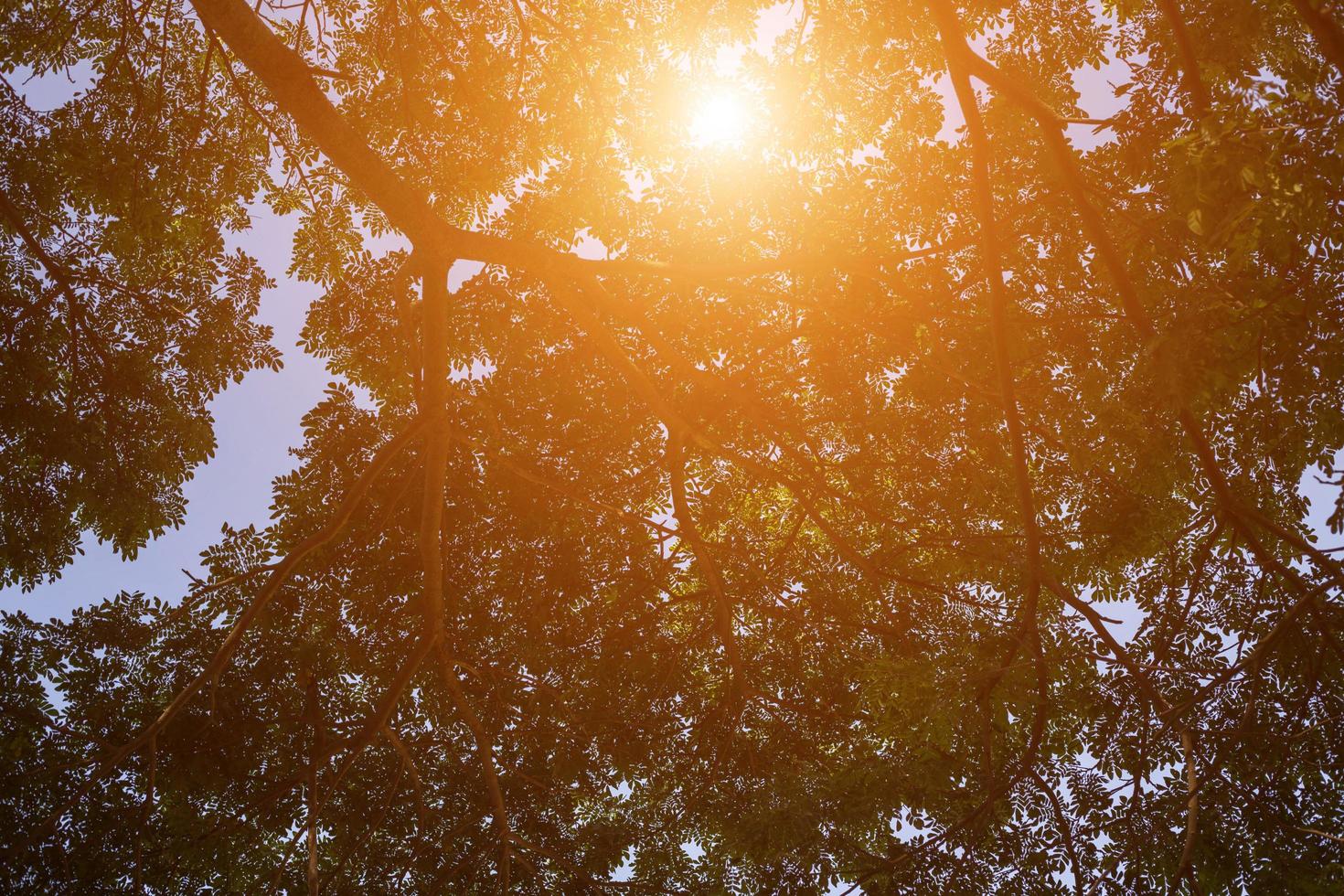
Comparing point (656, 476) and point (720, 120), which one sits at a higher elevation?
point (720, 120)

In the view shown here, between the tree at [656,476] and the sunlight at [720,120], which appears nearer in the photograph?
the tree at [656,476]

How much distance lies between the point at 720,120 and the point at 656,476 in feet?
9.21

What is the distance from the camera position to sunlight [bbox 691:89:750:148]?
675 centimetres

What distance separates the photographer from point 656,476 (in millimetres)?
7336

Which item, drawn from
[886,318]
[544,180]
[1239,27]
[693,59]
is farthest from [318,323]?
[1239,27]

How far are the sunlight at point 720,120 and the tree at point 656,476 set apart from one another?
154 millimetres

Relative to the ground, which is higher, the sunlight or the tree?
the sunlight

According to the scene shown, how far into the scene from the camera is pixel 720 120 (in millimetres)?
6828

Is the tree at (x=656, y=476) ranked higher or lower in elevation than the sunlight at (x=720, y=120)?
lower

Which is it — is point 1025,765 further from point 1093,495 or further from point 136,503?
point 136,503

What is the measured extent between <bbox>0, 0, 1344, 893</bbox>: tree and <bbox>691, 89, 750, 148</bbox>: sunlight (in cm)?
15

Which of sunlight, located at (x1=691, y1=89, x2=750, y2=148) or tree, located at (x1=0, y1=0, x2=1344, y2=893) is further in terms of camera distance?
sunlight, located at (x1=691, y1=89, x2=750, y2=148)

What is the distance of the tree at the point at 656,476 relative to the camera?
16.4 ft

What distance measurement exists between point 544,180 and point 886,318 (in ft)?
10.3
